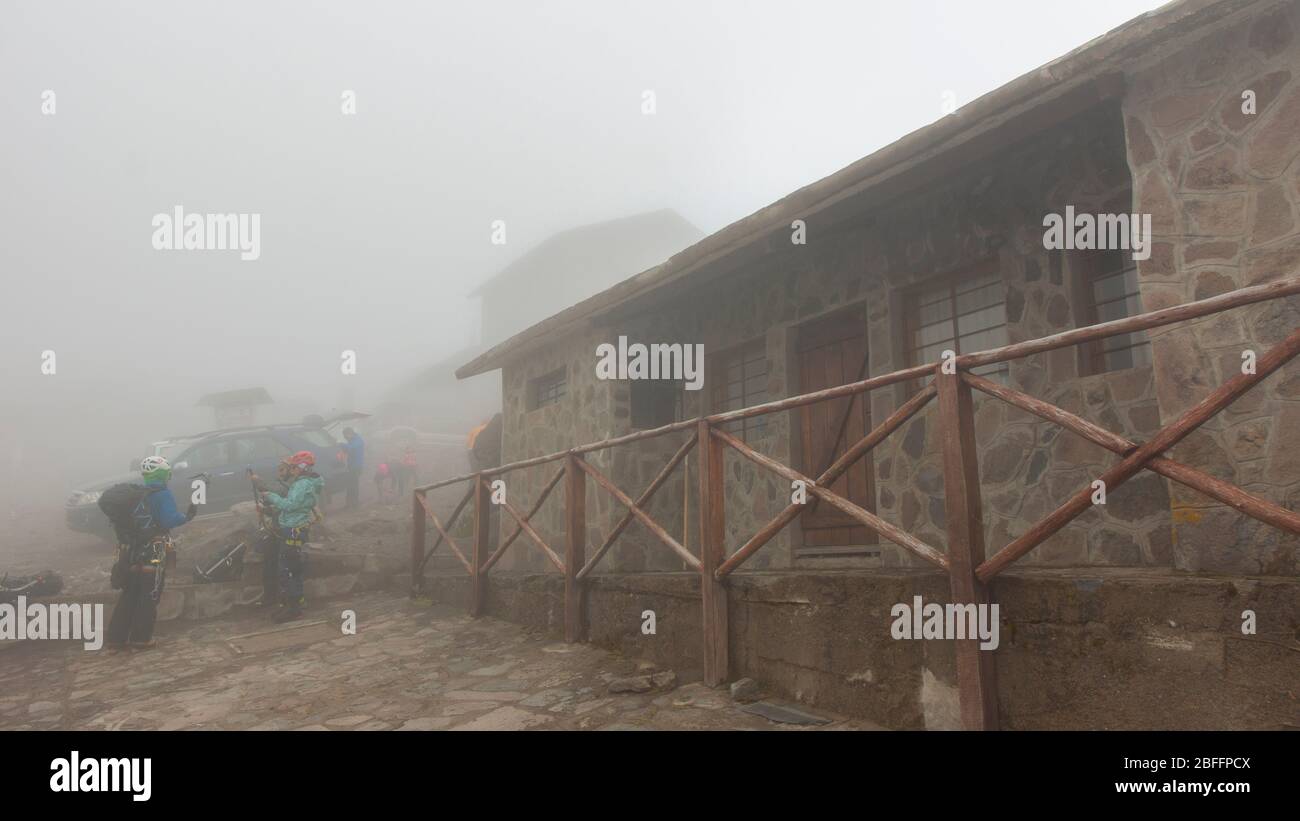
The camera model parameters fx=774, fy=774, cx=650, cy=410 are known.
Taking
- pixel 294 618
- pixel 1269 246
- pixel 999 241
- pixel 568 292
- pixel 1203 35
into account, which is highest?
pixel 568 292

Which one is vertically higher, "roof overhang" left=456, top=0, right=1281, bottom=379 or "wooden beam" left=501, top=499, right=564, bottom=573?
"roof overhang" left=456, top=0, right=1281, bottom=379

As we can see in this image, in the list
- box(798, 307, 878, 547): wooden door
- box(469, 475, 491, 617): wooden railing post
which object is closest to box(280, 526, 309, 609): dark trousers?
box(469, 475, 491, 617): wooden railing post

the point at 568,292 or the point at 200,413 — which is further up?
the point at 568,292

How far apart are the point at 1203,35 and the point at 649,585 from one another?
13.5 ft

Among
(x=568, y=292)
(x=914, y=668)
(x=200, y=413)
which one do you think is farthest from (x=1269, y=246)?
(x=200, y=413)

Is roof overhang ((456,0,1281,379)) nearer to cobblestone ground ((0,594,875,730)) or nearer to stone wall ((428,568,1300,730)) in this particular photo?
stone wall ((428,568,1300,730))

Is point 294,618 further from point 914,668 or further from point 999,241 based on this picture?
point 999,241

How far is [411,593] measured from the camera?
890 cm

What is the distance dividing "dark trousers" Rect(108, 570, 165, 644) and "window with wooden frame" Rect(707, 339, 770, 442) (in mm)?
5634

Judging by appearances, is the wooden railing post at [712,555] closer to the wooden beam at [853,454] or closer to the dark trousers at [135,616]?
the wooden beam at [853,454]

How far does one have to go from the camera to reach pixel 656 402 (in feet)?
28.0

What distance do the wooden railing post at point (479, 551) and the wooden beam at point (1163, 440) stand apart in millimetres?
5303

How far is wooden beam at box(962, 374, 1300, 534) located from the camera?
2229mm
